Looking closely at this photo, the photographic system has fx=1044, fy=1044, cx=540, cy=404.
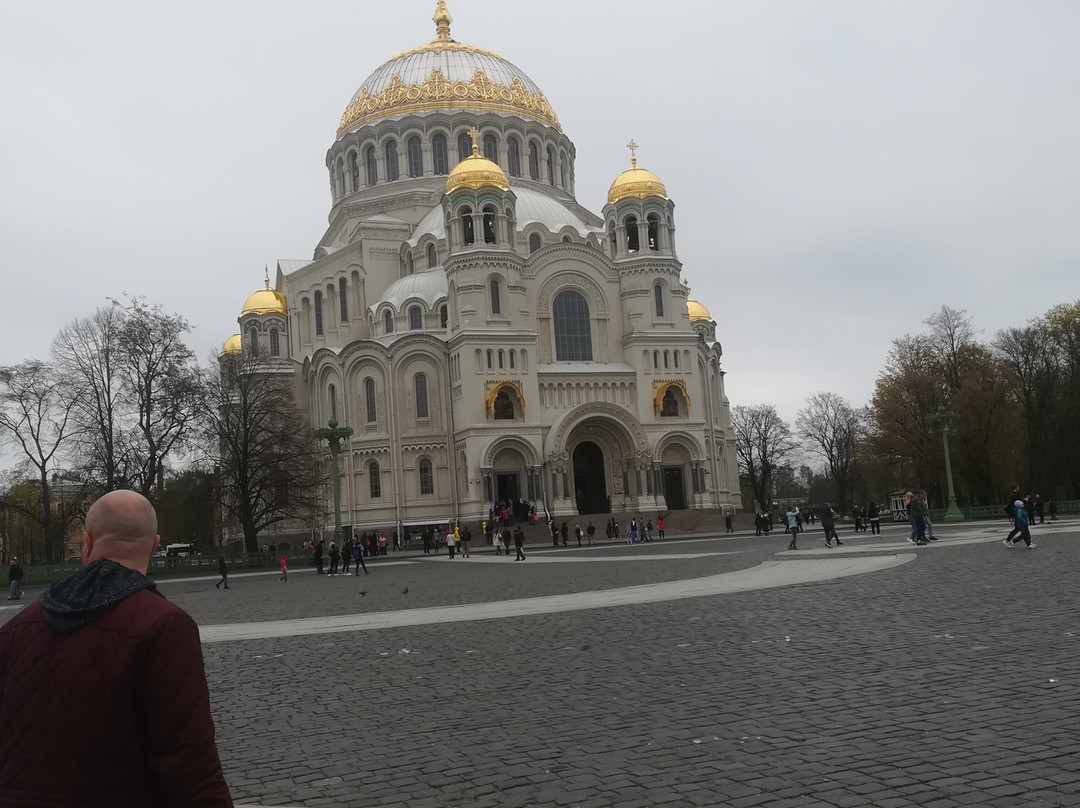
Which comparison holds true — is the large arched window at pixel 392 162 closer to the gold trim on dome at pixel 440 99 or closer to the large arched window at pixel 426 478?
the gold trim on dome at pixel 440 99

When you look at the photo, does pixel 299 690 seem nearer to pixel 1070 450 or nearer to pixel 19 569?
pixel 19 569

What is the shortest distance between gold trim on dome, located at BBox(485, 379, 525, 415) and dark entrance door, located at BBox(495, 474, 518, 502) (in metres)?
3.54

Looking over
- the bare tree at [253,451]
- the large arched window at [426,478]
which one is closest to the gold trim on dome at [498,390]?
the large arched window at [426,478]

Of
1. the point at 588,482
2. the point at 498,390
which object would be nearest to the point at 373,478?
the point at 498,390

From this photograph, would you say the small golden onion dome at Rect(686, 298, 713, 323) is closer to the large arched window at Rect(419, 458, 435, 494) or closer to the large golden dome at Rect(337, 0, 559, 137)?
the large golden dome at Rect(337, 0, 559, 137)

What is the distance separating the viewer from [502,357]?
5572cm

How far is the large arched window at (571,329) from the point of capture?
194ft

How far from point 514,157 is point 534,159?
167 cm

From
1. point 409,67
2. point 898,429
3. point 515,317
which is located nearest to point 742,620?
point 515,317

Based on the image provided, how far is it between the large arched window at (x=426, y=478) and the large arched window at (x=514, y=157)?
22267mm

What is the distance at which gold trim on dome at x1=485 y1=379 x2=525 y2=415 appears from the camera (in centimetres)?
5491

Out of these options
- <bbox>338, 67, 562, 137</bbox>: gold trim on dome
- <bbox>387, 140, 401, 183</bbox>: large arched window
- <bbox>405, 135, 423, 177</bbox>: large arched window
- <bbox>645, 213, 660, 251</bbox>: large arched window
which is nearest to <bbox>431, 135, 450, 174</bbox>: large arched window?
<bbox>405, 135, 423, 177</bbox>: large arched window

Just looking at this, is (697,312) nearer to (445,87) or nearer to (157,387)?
(445,87)

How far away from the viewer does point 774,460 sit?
96.1m
